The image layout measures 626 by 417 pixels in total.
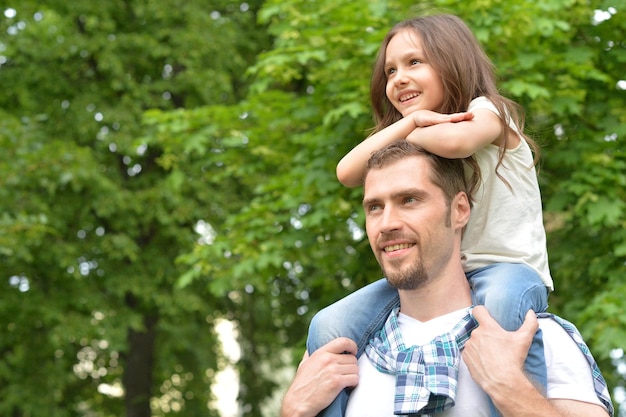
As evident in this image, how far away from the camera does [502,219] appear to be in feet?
9.10

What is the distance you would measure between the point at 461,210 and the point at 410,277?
0.84ft

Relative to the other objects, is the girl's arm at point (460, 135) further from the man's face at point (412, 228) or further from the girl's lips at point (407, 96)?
the girl's lips at point (407, 96)

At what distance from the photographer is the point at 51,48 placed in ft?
37.8

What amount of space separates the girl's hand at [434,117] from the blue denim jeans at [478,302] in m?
0.43

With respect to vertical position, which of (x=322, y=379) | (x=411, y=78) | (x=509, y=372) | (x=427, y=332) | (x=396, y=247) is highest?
(x=411, y=78)

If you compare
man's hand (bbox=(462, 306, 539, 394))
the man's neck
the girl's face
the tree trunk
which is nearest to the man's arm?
man's hand (bbox=(462, 306, 539, 394))

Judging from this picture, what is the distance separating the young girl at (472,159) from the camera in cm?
264

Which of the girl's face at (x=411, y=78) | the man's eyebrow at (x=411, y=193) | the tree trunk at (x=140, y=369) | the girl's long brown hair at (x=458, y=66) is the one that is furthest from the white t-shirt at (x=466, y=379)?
the tree trunk at (x=140, y=369)

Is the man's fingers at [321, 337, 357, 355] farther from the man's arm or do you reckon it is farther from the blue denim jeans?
the man's arm

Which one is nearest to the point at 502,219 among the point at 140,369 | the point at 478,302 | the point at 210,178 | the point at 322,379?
the point at 478,302

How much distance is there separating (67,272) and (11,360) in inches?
50.0

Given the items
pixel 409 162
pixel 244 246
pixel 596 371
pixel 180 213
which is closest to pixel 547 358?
pixel 596 371

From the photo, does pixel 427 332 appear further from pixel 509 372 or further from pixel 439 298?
pixel 509 372

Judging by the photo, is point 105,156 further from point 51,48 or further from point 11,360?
point 11,360
